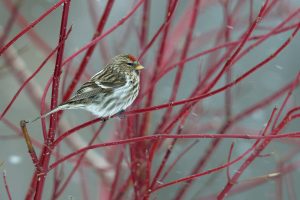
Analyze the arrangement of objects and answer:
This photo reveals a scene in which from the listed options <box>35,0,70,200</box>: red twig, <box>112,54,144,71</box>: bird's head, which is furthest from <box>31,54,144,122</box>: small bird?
<box>35,0,70,200</box>: red twig

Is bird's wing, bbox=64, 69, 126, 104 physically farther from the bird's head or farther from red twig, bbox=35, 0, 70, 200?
red twig, bbox=35, 0, 70, 200

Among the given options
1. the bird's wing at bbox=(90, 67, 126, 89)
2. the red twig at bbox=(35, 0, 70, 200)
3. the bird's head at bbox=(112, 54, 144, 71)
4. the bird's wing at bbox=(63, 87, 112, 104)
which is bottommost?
the red twig at bbox=(35, 0, 70, 200)

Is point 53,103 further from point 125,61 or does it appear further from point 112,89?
point 125,61

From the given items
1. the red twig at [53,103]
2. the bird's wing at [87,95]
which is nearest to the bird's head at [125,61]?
the bird's wing at [87,95]

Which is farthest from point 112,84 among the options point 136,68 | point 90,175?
point 90,175

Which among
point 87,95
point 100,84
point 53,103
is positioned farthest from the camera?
point 100,84

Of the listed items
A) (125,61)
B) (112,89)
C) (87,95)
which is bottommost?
(87,95)

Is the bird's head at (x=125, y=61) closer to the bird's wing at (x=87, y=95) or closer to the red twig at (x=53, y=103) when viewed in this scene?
the bird's wing at (x=87, y=95)

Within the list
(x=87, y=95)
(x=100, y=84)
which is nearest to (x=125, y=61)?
(x=100, y=84)

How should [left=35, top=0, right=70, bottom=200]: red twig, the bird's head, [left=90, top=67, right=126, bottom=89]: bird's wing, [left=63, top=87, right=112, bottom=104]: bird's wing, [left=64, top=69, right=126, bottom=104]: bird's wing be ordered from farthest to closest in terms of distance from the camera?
the bird's head
[left=90, top=67, right=126, bottom=89]: bird's wing
[left=64, top=69, right=126, bottom=104]: bird's wing
[left=63, top=87, right=112, bottom=104]: bird's wing
[left=35, top=0, right=70, bottom=200]: red twig
